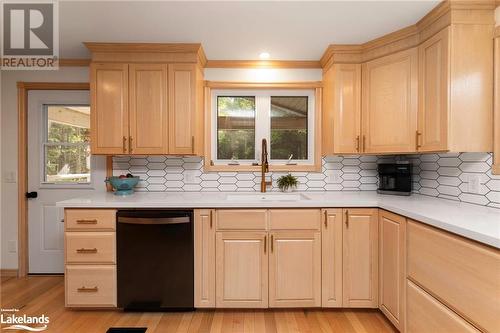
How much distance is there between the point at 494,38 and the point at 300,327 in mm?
2485

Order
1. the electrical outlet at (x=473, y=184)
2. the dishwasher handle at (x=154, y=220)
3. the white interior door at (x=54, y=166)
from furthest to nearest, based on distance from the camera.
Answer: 1. the white interior door at (x=54, y=166)
2. the dishwasher handle at (x=154, y=220)
3. the electrical outlet at (x=473, y=184)

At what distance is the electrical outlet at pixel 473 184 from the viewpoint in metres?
1.85

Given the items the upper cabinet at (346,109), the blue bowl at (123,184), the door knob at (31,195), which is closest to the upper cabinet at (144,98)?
the blue bowl at (123,184)

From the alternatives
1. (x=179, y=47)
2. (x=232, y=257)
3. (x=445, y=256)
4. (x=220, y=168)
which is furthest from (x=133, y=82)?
(x=445, y=256)

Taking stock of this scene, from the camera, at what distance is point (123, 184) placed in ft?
8.00

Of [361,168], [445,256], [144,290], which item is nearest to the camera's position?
[445,256]

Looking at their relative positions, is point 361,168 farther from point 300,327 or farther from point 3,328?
point 3,328

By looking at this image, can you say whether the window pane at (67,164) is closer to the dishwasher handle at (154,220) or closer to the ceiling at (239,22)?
the ceiling at (239,22)

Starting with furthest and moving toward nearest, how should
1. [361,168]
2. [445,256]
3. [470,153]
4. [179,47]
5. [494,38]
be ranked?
[361,168] < [179,47] < [470,153] < [494,38] < [445,256]

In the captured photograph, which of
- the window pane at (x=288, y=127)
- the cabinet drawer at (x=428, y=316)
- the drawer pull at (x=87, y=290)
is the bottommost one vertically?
the drawer pull at (x=87, y=290)

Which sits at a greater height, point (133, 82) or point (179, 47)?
point (179, 47)

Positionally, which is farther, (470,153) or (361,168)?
(361,168)

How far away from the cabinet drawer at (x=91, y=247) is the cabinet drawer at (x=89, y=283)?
59 mm

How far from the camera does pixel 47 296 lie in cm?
238
